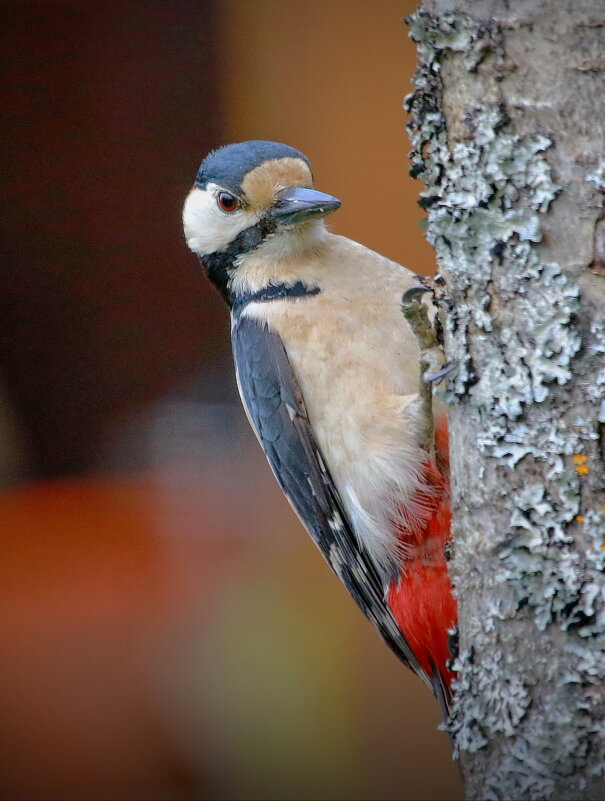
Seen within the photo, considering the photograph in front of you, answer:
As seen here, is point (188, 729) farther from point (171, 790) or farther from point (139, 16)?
point (139, 16)

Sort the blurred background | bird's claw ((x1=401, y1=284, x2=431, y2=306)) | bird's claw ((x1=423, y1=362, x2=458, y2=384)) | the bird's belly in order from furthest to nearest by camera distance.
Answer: the blurred background → the bird's belly → bird's claw ((x1=401, y1=284, x2=431, y2=306)) → bird's claw ((x1=423, y1=362, x2=458, y2=384))

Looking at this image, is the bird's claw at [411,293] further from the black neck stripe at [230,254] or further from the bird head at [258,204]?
the black neck stripe at [230,254]

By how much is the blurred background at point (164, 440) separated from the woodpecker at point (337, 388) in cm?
136

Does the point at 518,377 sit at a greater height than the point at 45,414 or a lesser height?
greater

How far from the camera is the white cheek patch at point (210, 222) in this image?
221 centimetres

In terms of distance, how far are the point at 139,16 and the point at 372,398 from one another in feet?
7.55

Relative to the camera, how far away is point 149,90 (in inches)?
145

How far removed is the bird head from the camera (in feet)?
6.96

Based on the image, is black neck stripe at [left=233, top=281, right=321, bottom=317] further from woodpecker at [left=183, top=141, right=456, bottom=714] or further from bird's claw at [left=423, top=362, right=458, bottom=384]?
bird's claw at [left=423, top=362, right=458, bottom=384]

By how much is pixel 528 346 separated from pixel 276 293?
0.93m

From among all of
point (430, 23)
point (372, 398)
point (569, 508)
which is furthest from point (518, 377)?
point (372, 398)

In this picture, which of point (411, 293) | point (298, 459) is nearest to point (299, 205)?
point (411, 293)

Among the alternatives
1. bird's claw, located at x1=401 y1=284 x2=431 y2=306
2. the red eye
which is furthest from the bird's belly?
the red eye

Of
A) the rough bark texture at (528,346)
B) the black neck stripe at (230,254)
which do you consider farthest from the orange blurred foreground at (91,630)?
the rough bark texture at (528,346)
